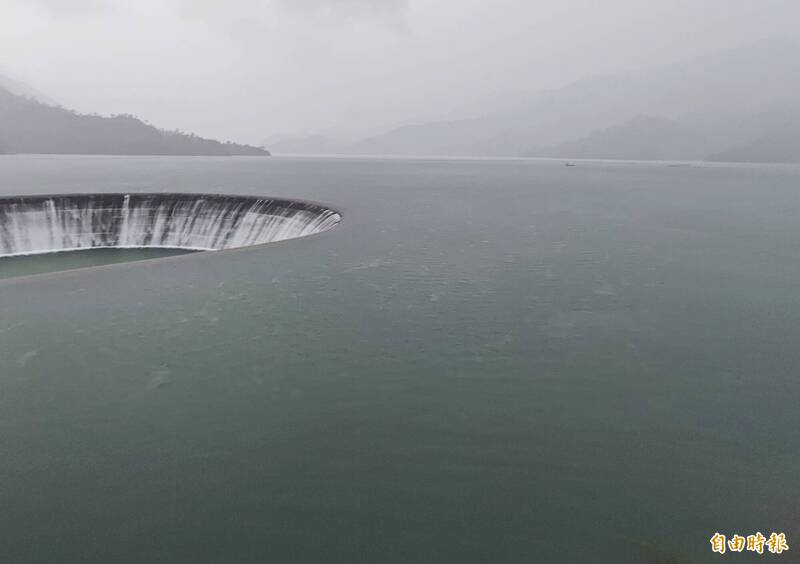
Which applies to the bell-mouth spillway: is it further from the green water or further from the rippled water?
the rippled water

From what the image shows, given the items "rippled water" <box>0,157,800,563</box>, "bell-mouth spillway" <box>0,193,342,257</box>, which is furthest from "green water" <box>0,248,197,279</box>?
"rippled water" <box>0,157,800,563</box>

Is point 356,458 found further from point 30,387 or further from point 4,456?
point 30,387

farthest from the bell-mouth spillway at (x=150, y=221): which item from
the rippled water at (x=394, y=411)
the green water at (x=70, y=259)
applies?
the rippled water at (x=394, y=411)

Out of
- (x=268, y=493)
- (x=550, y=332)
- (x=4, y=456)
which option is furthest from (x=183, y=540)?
(x=550, y=332)

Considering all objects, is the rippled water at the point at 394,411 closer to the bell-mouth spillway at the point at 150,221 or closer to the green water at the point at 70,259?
the bell-mouth spillway at the point at 150,221

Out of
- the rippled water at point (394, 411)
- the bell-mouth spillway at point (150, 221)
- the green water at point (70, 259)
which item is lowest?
the rippled water at point (394, 411)

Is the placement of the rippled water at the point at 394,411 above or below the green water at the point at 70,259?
below
